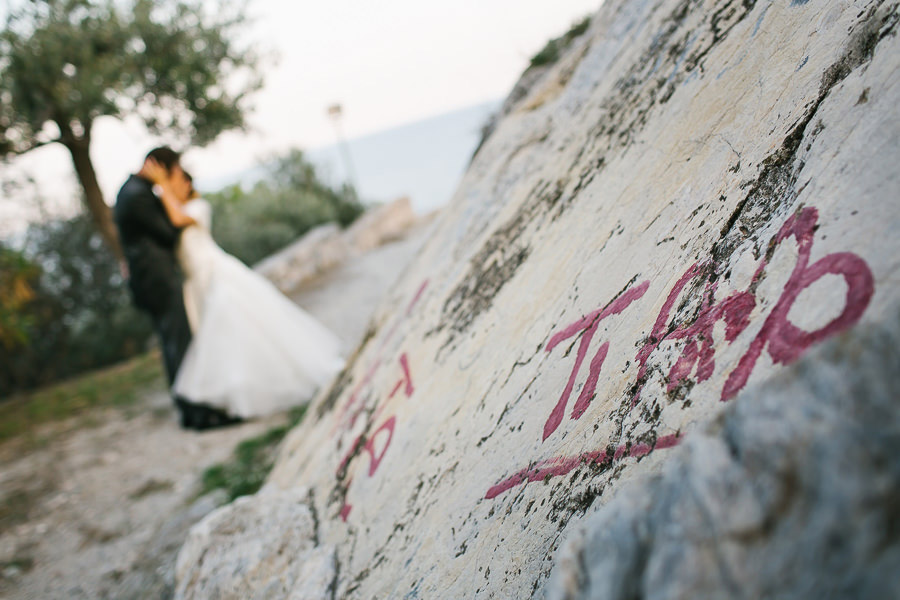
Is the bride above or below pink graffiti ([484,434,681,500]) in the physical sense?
above

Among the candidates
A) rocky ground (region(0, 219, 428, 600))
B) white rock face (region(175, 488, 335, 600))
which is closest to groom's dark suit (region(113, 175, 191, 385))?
rocky ground (region(0, 219, 428, 600))

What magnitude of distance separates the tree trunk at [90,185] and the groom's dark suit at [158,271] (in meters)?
3.21

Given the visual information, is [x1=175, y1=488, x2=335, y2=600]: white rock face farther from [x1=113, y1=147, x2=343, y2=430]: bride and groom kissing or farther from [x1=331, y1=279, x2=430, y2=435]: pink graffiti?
[x1=113, y1=147, x2=343, y2=430]: bride and groom kissing

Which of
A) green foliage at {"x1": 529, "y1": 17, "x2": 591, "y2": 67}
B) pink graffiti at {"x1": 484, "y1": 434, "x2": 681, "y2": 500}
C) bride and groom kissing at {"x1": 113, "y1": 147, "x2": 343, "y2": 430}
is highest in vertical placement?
green foliage at {"x1": 529, "y1": 17, "x2": 591, "y2": 67}

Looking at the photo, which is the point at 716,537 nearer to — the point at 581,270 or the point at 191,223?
the point at 581,270

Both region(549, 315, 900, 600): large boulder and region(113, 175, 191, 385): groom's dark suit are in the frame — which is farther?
region(113, 175, 191, 385): groom's dark suit

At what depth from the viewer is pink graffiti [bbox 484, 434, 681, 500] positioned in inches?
34.0

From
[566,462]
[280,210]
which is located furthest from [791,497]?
[280,210]

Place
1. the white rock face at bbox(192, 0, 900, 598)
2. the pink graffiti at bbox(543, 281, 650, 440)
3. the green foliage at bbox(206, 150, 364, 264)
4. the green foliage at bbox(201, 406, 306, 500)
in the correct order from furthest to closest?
the green foliage at bbox(206, 150, 364, 264) < the green foliage at bbox(201, 406, 306, 500) < the pink graffiti at bbox(543, 281, 650, 440) < the white rock face at bbox(192, 0, 900, 598)

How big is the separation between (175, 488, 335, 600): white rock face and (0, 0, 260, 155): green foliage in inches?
245

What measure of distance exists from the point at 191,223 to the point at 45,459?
2.28 m

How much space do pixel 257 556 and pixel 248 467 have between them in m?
1.78

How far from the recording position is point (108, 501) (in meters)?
3.38

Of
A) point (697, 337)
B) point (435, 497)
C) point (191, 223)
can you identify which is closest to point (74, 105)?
point (191, 223)
